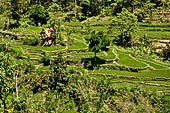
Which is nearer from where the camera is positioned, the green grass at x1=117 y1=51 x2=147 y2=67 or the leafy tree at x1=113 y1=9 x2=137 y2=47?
the green grass at x1=117 y1=51 x2=147 y2=67

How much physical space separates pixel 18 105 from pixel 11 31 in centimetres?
2316

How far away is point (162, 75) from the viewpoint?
26750 mm

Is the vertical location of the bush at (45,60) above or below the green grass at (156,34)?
below

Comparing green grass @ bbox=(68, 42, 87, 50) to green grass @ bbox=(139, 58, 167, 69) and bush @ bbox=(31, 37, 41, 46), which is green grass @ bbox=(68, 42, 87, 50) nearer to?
bush @ bbox=(31, 37, 41, 46)

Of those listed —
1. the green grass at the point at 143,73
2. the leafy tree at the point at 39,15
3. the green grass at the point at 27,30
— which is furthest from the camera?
the leafy tree at the point at 39,15

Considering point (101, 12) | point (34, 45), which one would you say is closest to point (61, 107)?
point (34, 45)

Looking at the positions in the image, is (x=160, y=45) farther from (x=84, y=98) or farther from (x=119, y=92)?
(x=84, y=98)

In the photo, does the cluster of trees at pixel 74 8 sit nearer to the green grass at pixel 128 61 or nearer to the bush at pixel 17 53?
the bush at pixel 17 53

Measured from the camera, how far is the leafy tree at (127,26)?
116ft

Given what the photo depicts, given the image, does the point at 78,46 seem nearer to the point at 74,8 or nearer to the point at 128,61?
the point at 128,61

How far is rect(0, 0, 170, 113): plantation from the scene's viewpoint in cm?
2172

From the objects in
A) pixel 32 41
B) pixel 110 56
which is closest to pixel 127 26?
pixel 110 56

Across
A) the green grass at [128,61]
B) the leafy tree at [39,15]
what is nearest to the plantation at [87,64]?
the leafy tree at [39,15]

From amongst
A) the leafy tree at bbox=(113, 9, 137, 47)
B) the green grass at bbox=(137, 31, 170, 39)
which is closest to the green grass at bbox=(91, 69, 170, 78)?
the leafy tree at bbox=(113, 9, 137, 47)
